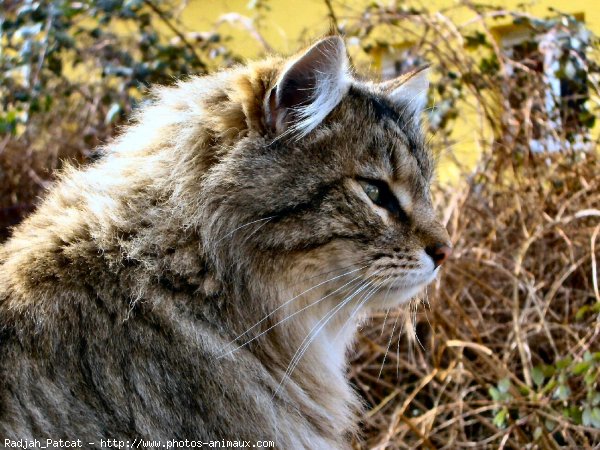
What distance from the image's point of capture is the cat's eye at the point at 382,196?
2.10 m

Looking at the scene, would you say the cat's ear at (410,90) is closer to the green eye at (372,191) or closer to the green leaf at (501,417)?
the green eye at (372,191)

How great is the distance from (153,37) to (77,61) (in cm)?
56

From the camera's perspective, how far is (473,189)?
13.6ft

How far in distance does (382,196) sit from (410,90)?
577 mm

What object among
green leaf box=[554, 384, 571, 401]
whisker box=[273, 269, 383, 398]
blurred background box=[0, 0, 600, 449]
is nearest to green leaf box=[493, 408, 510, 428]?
blurred background box=[0, 0, 600, 449]

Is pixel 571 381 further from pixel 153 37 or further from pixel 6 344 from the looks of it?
pixel 153 37

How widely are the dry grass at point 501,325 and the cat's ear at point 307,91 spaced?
1.24m

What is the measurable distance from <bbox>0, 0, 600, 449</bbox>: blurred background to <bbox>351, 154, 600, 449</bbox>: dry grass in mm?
13

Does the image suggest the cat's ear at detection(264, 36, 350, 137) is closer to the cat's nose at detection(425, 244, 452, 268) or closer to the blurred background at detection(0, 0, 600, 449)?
the cat's nose at detection(425, 244, 452, 268)

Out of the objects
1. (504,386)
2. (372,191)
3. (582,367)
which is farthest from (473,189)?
(372,191)

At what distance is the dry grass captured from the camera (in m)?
3.07

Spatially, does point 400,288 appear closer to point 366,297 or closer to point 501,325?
point 366,297

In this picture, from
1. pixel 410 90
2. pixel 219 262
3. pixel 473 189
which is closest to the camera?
pixel 219 262

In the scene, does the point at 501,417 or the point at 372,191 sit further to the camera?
the point at 501,417
